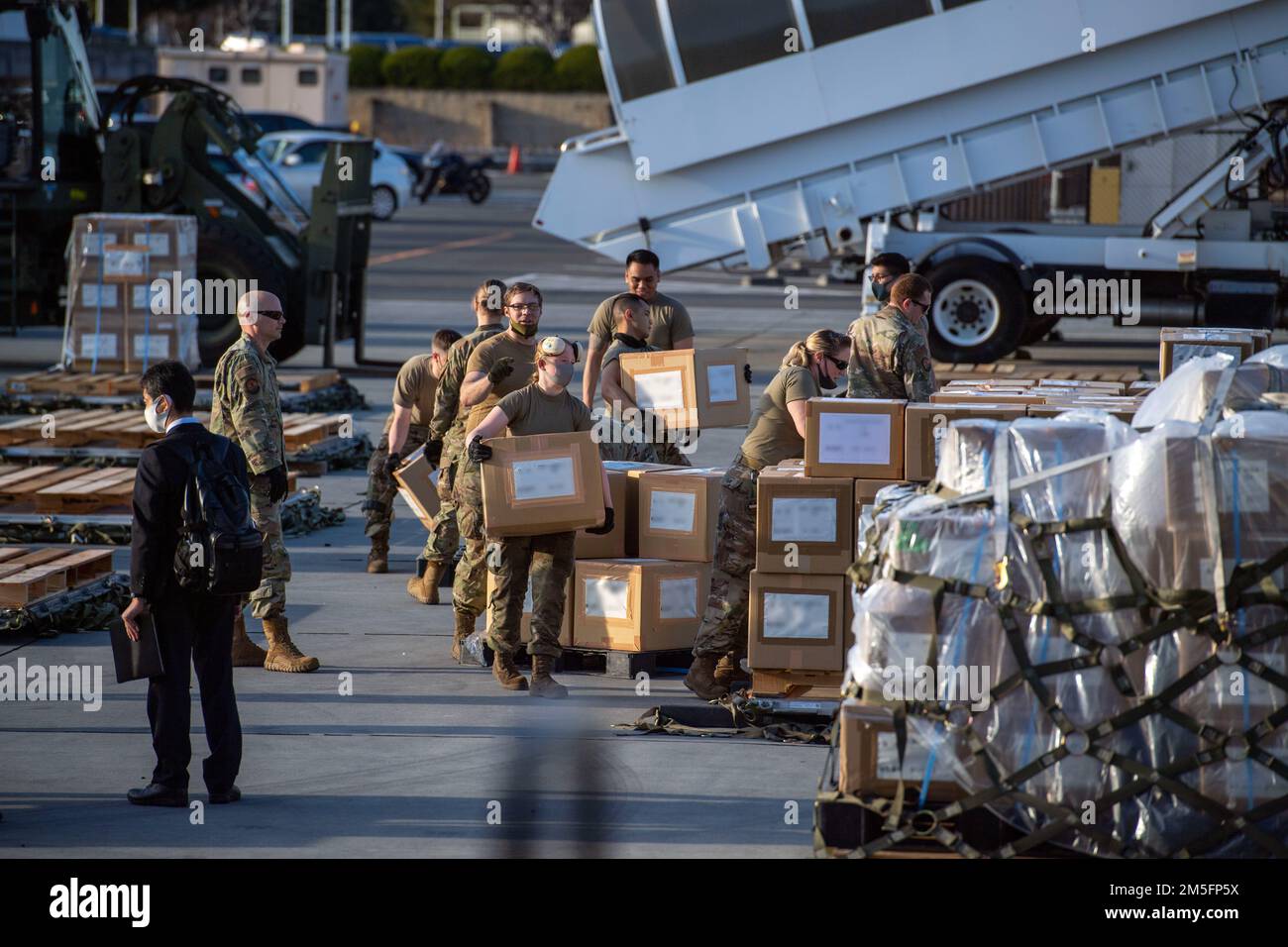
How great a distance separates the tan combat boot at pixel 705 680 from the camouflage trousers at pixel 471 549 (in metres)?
1.27

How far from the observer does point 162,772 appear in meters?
7.34

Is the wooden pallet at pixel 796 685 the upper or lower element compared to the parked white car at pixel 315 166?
lower

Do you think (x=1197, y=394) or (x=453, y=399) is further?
(x=453, y=399)

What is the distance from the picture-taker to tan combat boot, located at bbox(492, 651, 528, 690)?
9219 mm

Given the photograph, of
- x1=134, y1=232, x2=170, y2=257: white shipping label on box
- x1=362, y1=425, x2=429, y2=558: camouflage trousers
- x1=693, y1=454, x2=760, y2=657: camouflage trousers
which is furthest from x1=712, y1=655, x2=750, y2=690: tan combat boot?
x1=134, y1=232, x2=170, y2=257: white shipping label on box

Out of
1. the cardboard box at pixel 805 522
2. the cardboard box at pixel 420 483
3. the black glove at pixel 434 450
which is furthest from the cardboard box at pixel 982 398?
the cardboard box at pixel 420 483

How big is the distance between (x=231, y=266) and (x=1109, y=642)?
14.4 meters

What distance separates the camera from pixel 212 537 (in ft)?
23.5

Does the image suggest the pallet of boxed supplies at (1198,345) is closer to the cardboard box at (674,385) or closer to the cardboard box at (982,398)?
the cardboard box at (982,398)

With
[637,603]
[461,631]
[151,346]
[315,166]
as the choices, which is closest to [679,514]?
[637,603]

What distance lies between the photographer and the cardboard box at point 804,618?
8617mm

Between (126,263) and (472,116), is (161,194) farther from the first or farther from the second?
(472,116)
